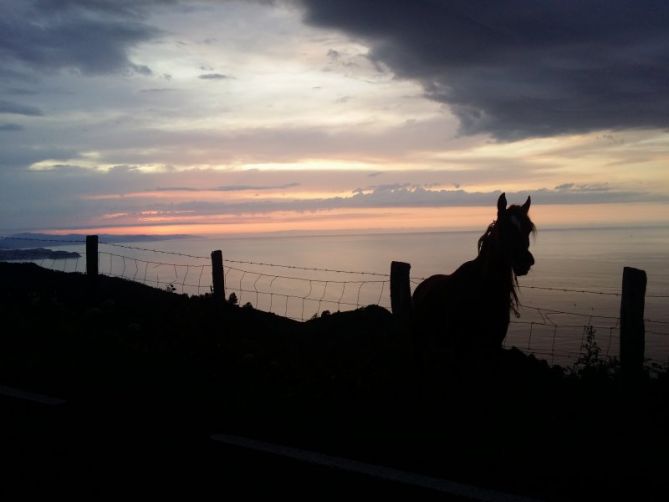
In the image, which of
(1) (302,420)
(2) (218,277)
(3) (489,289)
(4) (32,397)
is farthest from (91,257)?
(3) (489,289)

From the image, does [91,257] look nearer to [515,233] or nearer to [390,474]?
[515,233]

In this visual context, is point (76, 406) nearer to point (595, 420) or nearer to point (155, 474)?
point (155, 474)

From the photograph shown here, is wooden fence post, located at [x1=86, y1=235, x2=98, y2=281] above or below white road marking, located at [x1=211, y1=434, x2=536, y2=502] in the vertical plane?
above

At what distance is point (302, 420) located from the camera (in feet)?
17.3

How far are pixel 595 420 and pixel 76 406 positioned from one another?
4.84m

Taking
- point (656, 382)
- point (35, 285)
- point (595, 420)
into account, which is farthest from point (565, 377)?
point (35, 285)

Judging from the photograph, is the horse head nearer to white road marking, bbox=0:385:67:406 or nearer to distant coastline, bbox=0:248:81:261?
white road marking, bbox=0:385:67:406

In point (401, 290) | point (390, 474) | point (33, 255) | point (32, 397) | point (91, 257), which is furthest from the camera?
point (33, 255)

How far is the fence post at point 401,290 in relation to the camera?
8367mm

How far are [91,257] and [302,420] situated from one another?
812cm

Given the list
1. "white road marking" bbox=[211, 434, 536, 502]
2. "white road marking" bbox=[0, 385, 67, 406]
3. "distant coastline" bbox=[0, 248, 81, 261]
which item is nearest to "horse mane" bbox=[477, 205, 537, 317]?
"white road marking" bbox=[211, 434, 536, 502]

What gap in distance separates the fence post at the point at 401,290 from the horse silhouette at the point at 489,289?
1.11m

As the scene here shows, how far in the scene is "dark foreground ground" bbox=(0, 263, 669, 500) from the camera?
4008 mm

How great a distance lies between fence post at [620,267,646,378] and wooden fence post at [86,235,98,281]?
9620mm
